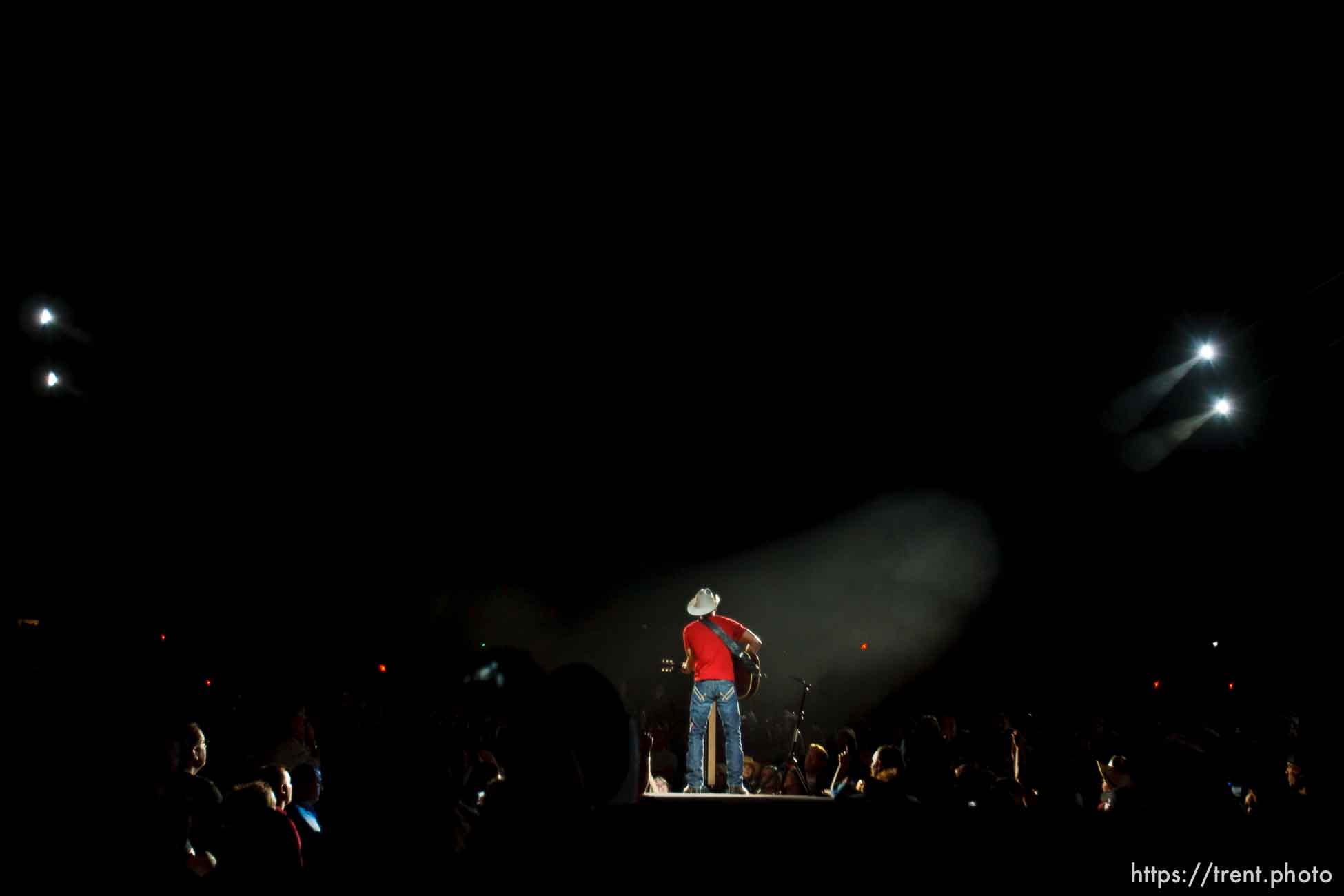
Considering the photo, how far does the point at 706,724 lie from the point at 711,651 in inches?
35.3

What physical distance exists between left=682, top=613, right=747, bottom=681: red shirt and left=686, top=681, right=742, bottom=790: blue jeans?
0.10 meters

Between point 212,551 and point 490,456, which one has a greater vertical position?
point 490,456

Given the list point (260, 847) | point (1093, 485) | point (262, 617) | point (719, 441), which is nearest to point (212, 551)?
point (262, 617)

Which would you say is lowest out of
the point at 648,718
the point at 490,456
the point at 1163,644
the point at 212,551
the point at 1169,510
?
the point at 648,718

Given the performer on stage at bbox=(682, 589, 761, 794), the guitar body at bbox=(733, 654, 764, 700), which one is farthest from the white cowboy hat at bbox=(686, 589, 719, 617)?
the guitar body at bbox=(733, 654, 764, 700)

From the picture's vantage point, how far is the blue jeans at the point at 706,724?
9.21m

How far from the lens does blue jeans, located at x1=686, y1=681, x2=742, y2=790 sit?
30.2 feet

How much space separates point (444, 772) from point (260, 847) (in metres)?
1.01

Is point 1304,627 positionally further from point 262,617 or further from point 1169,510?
point 262,617

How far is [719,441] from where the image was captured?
27.7 metres

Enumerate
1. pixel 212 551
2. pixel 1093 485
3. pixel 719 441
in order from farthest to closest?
pixel 719 441 < pixel 1093 485 < pixel 212 551

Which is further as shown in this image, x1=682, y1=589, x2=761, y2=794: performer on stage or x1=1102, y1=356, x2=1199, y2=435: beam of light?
x1=1102, y1=356, x2=1199, y2=435: beam of light

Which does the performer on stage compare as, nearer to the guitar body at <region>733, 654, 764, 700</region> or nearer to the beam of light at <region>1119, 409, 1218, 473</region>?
the guitar body at <region>733, 654, 764, 700</region>

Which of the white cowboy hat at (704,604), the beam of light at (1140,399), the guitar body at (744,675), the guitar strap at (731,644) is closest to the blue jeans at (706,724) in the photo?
the guitar body at (744,675)
